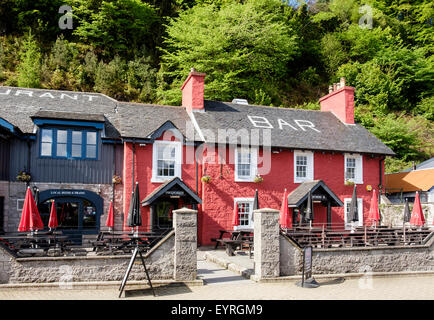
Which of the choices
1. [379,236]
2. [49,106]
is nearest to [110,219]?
[49,106]

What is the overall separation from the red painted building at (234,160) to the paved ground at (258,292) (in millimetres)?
5218

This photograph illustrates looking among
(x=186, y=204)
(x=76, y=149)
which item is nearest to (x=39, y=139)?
(x=76, y=149)

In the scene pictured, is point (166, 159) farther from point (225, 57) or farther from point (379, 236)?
point (225, 57)

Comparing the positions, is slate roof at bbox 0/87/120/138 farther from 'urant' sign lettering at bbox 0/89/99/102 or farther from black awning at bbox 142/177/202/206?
black awning at bbox 142/177/202/206

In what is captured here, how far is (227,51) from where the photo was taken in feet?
106

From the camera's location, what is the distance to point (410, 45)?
43.1m

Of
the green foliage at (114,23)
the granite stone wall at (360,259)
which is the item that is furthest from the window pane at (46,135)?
the green foliage at (114,23)

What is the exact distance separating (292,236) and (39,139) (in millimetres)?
11508

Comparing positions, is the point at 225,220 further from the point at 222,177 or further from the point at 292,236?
the point at 292,236

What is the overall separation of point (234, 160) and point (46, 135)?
340 inches
